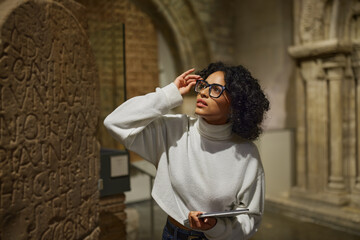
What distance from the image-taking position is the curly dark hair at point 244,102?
58.2 inches

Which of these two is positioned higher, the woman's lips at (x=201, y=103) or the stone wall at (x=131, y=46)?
the stone wall at (x=131, y=46)

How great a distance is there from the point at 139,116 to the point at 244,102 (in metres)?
0.47

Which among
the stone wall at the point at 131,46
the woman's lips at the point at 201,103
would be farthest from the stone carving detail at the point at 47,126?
the stone wall at the point at 131,46

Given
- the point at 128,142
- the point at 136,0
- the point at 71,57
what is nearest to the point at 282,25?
the point at 136,0

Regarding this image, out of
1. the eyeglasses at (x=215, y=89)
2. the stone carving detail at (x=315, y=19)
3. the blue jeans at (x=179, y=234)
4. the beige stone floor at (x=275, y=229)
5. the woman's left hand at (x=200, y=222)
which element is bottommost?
the beige stone floor at (x=275, y=229)

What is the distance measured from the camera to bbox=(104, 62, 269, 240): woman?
148cm

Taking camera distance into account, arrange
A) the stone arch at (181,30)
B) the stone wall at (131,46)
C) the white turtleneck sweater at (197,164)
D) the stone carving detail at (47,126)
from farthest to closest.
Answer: the stone arch at (181,30) → the stone wall at (131,46) → the stone carving detail at (47,126) → the white turtleneck sweater at (197,164)

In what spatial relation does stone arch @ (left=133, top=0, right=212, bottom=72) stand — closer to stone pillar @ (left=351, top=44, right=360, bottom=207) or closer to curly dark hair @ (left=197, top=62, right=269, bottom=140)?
stone pillar @ (left=351, top=44, right=360, bottom=207)

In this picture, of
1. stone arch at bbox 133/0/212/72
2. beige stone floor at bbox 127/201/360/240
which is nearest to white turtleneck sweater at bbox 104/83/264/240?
beige stone floor at bbox 127/201/360/240

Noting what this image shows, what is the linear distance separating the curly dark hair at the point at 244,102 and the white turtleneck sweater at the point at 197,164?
0.07 m

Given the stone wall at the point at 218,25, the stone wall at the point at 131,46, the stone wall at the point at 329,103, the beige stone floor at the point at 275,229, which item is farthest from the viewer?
the stone wall at the point at 218,25

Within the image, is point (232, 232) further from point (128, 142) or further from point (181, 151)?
point (128, 142)

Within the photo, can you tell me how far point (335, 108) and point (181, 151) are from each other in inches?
121

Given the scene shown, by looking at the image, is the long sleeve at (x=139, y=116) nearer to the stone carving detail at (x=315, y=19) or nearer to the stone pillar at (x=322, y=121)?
the stone pillar at (x=322, y=121)
